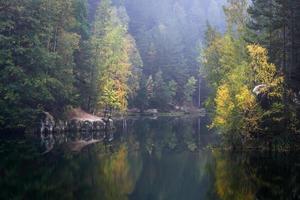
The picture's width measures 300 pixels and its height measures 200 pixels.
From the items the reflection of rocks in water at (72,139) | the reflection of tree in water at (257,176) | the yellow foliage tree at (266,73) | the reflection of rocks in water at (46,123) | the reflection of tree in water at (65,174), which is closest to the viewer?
the reflection of tree in water at (257,176)

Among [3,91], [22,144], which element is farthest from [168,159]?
[3,91]

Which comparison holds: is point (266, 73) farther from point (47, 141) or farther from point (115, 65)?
point (115, 65)

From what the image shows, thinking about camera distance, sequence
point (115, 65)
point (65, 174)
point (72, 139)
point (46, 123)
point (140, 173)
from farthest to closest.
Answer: point (115, 65) < point (46, 123) < point (72, 139) < point (140, 173) < point (65, 174)

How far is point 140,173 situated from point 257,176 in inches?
238

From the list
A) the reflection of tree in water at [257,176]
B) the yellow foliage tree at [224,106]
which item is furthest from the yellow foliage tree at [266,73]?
the reflection of tree in water at [257,176]

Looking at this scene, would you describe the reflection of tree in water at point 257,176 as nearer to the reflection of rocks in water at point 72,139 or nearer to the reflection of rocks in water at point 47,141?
the reflection of rocks in water at point 72,139

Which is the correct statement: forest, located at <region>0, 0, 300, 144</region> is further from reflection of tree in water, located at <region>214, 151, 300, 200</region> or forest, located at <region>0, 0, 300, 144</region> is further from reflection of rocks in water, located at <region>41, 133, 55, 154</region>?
reflection of tree in water, located at <region>214, 151, 300, 200</region>

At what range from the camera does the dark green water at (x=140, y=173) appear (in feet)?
65.9

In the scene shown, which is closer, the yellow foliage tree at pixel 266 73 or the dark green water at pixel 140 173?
the dark green water at pixel 140 173

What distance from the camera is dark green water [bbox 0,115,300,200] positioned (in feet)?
65.9

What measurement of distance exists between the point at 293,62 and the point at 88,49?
28.8m

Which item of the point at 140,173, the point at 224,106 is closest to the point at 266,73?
the point at 224,106

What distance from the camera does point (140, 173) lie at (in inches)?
1000

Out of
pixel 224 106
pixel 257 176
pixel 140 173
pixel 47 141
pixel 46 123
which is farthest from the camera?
pixel 46 123
